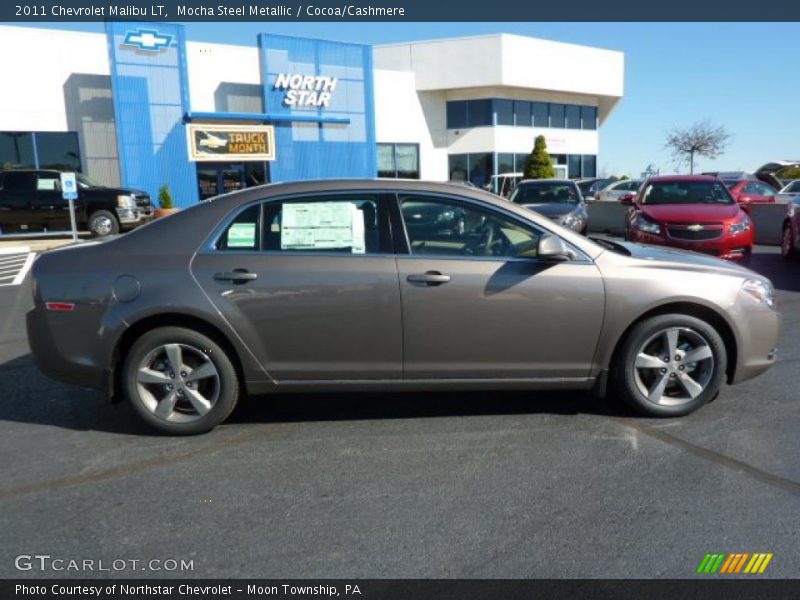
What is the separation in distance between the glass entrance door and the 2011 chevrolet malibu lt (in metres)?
22.2

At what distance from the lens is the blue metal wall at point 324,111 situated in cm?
2630

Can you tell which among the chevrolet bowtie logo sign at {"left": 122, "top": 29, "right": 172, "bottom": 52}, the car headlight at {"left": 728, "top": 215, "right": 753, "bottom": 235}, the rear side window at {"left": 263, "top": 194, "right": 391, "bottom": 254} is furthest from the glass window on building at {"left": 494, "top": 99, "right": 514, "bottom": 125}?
the rear side window at {"left": 263, "top": 194, "right": 391, "bottom": 254}

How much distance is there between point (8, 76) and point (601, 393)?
79.0 feet

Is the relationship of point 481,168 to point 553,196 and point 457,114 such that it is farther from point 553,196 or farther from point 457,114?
point 553,196

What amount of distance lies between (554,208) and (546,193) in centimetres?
174

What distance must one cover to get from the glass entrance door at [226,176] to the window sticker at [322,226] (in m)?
22.2

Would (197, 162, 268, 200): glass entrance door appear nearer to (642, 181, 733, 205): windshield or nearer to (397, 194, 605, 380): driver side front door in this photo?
(642, 181, 733, 205): windshield

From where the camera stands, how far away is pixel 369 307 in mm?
3898

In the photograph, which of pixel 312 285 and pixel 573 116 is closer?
pixel 312 285

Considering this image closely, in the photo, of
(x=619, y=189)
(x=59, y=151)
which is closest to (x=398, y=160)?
(x=619, y=189)

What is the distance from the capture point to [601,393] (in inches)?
163

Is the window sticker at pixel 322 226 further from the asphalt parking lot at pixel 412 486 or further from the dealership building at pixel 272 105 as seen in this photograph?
the dealership building at pixel 272 105

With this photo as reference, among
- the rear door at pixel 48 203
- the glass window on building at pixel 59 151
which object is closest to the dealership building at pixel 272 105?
the glass window on building at pixel 59 151

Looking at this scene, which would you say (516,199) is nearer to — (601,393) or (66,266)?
(601,393)
